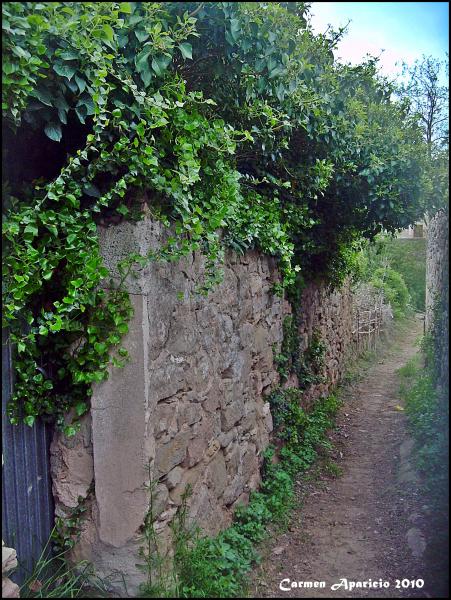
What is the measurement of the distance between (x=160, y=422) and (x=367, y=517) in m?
1.20

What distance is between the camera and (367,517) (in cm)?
271

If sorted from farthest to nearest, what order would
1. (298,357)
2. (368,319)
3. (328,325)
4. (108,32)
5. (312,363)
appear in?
(328,325), (312,363), (298,357), (368,319), (108,32)

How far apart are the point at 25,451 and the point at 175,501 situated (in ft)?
2.53

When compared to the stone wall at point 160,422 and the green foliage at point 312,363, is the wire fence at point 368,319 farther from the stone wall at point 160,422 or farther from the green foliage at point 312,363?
the stone wall at point 160,422

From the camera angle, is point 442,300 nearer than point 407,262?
Yes

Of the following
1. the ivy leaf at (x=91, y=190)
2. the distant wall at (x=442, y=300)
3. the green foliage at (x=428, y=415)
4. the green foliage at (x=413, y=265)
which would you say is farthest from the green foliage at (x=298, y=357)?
the ivy leaf at (x=91, y=190)

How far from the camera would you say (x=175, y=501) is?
2613 mm

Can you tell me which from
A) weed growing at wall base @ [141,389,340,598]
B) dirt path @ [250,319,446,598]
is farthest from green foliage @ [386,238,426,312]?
weed growing at wall base @ [141,389,340,598]

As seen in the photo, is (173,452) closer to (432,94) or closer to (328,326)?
(432,94)

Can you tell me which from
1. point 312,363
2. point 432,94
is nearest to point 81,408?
point 432,94

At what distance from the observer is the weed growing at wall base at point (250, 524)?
2.26 meters

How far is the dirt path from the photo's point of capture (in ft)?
6.24

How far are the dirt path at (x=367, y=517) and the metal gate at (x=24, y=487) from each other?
102 cm

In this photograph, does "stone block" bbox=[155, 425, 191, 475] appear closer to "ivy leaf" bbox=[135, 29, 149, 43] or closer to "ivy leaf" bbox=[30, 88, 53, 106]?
"ivy leaf" bbox=[30, 88, 53, 106]
